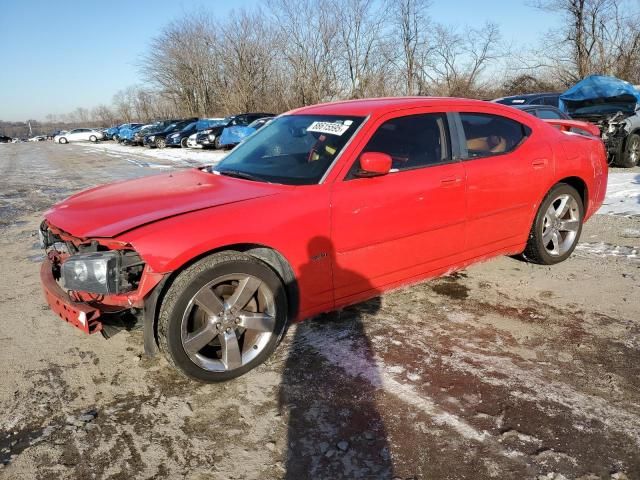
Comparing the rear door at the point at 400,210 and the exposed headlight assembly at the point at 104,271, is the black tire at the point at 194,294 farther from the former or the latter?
the rear door at the point at 400,210

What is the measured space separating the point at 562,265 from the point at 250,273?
3.29 metres

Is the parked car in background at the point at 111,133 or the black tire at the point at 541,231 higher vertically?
the parked car in background at the point at 111,133

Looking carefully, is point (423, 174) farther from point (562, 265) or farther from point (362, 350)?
point (562, 265)

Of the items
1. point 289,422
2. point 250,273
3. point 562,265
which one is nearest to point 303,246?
point 250,273

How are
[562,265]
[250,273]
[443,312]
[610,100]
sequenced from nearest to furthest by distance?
[250,273] < [443,312] < [562,265] < [610,100]

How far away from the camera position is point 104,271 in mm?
2479

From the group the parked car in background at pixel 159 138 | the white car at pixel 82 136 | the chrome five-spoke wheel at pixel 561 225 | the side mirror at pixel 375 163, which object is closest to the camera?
the side mirror at pixel 375 163

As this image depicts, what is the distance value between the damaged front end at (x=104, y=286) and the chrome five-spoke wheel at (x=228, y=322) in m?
0.30

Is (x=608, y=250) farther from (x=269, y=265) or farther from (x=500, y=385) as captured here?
(x=269, y=265)

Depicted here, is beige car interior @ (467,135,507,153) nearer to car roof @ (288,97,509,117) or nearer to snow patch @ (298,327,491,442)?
car roof @ (288,97,509,117)

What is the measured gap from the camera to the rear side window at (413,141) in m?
3.31

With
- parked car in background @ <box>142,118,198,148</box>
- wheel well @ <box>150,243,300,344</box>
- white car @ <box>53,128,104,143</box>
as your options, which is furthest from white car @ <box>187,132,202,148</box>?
white car @ <box>53,128,104,143</box>

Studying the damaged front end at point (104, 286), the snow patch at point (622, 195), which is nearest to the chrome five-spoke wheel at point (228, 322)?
the damaged front end at point (104, 286)

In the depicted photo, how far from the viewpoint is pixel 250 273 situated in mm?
2740
